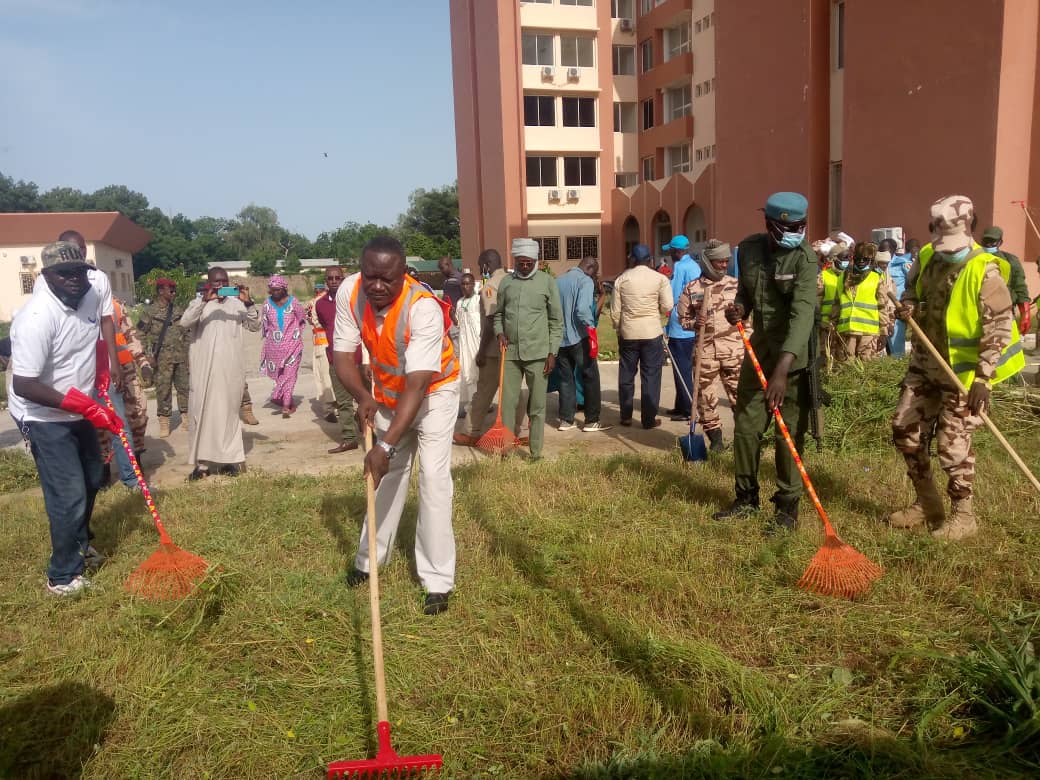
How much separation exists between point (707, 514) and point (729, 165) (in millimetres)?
20741

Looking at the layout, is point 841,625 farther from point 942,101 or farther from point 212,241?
point 212,241

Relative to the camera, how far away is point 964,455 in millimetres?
4996

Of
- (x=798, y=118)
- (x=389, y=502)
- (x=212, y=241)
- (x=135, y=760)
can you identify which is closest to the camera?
(x=135, y=760)

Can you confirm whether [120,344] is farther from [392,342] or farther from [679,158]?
[679,158]

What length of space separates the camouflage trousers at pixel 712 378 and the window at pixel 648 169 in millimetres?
30922

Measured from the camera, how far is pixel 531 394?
309 inches

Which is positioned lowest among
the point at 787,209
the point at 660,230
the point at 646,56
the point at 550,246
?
the point at 787,209

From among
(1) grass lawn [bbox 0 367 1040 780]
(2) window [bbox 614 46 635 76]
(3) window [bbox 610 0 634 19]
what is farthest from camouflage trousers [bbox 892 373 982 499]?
(3) window [bbox 610 0 634 19]

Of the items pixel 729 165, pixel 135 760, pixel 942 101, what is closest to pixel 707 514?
pixel 135 760

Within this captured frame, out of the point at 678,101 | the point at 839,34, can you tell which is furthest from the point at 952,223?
the point at 678,101

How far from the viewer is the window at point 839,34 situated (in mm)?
20484

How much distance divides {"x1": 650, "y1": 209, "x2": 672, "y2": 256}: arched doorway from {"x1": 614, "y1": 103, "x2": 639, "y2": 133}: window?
643cm

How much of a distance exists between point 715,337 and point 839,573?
3.46 meters

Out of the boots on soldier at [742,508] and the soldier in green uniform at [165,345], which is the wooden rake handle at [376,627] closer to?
the boots on soldier at [742,508]
